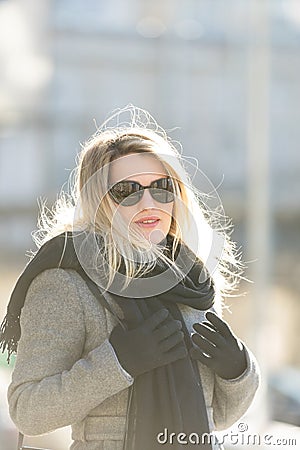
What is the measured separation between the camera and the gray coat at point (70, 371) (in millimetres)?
1479

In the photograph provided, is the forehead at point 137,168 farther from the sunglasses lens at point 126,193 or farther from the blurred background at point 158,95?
the blurred background at point 158,95

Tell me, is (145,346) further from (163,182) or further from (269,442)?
(269,442)

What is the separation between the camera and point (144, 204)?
Result: 5.16 feet

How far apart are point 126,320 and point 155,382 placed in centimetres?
10

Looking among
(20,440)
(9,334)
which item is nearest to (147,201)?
(9,334)

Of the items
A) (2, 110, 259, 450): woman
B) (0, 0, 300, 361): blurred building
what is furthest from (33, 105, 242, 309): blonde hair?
(0, 0, 300, 361): blurred building

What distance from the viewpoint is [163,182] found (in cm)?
159

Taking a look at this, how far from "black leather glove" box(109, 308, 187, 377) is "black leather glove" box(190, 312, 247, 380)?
0.11 ft

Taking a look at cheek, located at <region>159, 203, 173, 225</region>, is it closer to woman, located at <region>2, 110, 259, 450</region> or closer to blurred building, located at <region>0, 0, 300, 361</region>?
woman, located at <region>2, 110, 259, 450</region>

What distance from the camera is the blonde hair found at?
1.56m

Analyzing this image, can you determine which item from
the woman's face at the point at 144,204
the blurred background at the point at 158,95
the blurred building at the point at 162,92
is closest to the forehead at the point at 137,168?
the woman's face at the point at 144,204

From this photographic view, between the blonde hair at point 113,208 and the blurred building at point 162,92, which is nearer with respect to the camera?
the blonde hair at point 113,208

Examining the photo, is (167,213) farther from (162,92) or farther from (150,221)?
(162,92)

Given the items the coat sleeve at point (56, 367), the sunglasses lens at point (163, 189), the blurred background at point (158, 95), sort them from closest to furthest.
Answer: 1. the coat sleeve at point (56, 367)
2. the sunglasses lens at point (163, 189)
3. the blurred background at point (158, 95)
